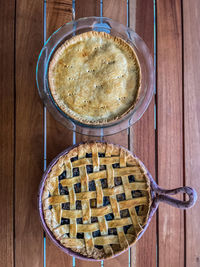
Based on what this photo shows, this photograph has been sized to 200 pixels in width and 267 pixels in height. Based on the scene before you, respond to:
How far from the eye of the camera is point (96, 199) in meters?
0.75

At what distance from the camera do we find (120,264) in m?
0.85

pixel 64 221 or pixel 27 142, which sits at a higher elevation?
pixel 27 142

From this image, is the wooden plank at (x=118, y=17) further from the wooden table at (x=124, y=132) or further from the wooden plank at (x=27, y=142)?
the wooden plank at (x=27, y=142)

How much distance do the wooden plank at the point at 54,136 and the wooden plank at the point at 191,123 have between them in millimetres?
390

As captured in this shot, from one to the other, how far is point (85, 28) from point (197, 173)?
58cm

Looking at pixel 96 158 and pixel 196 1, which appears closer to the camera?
pixel 96 158

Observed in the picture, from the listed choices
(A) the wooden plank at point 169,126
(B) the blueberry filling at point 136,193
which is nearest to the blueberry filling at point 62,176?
(B) the blueberry filling at point 136,193

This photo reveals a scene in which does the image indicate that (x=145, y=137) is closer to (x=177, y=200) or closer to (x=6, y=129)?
(x=177, y=200)

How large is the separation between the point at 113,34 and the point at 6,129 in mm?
434

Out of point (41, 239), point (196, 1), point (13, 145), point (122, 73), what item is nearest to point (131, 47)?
point (122, 73)

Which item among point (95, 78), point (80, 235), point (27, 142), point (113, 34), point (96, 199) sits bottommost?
point (80, 235)

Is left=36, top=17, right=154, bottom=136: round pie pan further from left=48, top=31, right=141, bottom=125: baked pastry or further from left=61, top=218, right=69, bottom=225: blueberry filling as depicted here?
left=61, top=218, right=69, bottom=225: blueberry filling

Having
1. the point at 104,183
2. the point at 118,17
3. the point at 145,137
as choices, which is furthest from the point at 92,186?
the point at 118,17

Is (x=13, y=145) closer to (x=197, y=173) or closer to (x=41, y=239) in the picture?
(x=41, y=239)
